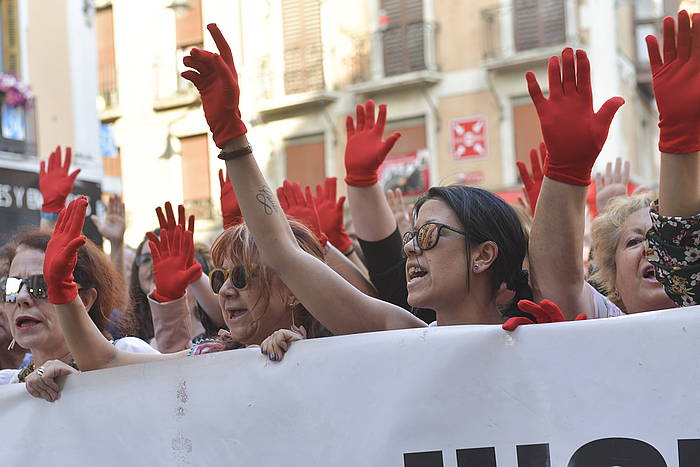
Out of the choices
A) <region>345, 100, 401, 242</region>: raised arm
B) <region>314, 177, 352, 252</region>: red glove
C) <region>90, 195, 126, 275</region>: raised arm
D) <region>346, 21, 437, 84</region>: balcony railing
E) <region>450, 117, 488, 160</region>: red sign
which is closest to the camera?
<region>345, 100, 401, 242</region>: raised arm

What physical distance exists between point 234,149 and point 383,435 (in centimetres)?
77

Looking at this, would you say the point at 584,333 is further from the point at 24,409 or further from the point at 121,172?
the point at 121,172

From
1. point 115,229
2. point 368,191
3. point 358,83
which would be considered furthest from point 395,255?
point 358,83

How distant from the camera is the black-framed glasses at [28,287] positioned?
11.0 feet

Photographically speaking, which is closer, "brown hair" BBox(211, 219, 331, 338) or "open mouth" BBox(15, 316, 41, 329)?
"brown hair" BBox(211, 219, 331, 338)

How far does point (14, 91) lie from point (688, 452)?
426 inches

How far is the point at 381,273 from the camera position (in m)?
3.70

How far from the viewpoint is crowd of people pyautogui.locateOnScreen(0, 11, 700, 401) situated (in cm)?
238

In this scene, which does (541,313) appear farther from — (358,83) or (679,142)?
(358,83)

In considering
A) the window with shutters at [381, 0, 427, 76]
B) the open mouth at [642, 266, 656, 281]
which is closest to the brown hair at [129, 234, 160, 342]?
the open mouth at [642, 266, 656, 281]

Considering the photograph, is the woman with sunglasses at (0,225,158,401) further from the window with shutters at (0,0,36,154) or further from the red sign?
the red sign

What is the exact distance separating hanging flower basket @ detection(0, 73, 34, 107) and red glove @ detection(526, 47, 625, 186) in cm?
1034

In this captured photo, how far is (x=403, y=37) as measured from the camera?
71.5ft

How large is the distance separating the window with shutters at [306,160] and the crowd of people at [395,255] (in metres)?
18.3
